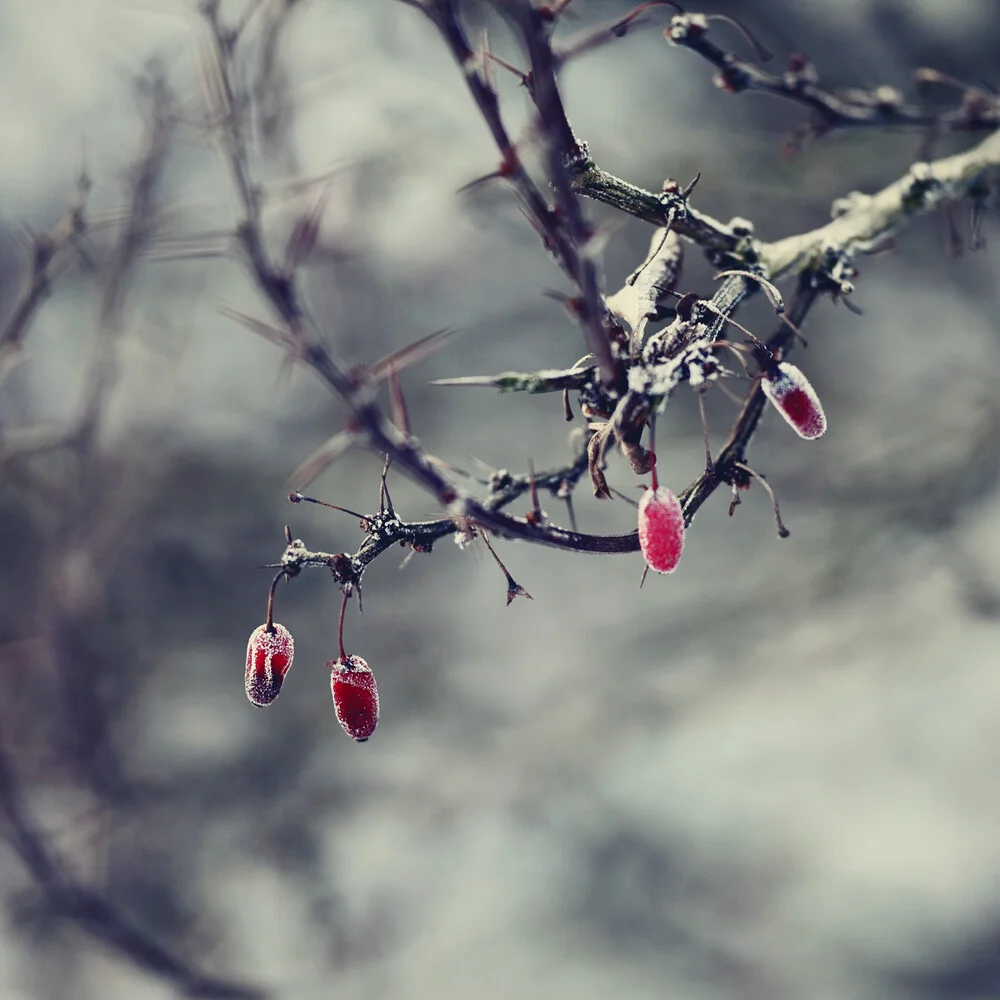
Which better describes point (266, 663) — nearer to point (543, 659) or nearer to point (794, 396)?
point (794, 396)

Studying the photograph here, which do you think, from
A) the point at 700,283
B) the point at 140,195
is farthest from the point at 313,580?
the point at 700,283

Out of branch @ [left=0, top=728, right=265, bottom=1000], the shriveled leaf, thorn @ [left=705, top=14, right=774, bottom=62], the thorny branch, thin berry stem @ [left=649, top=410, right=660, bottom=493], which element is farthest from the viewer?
branch @ [left=0, top=728, right=265, bottom=1000]

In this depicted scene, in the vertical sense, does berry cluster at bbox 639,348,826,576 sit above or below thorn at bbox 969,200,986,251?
below

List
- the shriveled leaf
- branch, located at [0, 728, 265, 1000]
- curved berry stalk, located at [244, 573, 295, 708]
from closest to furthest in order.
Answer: the shriveled leaf → curved berry stalk, located at [244, 573, 295, 708] → branch, located at [0, 728, 265, 1000]

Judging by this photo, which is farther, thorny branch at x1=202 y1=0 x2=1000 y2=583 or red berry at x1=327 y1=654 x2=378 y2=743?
red berry at x1=327 y1=654 x2=378 y2=743

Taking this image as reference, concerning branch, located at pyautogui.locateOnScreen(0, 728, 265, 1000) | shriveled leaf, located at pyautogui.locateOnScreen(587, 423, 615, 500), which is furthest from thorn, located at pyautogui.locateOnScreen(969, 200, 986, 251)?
branch, located at pyautogui.locateOnScreen(0, 728, 265, 1000)

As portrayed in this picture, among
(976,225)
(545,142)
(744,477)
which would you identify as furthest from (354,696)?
(976,225)

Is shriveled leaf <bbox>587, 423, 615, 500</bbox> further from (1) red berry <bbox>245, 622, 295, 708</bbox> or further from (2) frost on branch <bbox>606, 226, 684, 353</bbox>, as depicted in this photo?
(1) red berry <bbox>245, 622, 295, 708</bbox>
